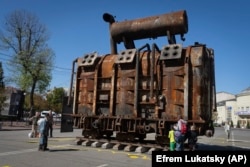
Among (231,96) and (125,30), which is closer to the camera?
(125,30)

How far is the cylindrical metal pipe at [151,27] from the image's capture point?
14.0 meters

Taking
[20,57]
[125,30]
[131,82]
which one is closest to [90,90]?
[131,82]

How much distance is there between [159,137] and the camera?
12992 mm

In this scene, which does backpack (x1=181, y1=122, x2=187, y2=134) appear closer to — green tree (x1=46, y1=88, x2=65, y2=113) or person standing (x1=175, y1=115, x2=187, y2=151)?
person standing (x1=175, y1=115, x2=187, y2=151)

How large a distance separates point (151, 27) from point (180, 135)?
5442 millimetres

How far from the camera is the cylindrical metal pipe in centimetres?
1404

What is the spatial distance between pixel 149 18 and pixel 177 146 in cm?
625

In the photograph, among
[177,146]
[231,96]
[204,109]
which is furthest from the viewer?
[231,96]

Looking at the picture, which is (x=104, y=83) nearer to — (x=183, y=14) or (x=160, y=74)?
(x=160, y=74)

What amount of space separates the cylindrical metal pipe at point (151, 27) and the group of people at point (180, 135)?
173 inches

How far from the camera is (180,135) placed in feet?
38.3

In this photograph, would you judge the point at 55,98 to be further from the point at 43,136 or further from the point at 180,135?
the point at 180,135

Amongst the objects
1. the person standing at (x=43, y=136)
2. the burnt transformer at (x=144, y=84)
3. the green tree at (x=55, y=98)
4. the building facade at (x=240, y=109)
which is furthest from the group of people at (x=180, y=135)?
the building facade at (x=240, y=109)

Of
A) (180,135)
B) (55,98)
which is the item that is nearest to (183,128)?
(180,135)
